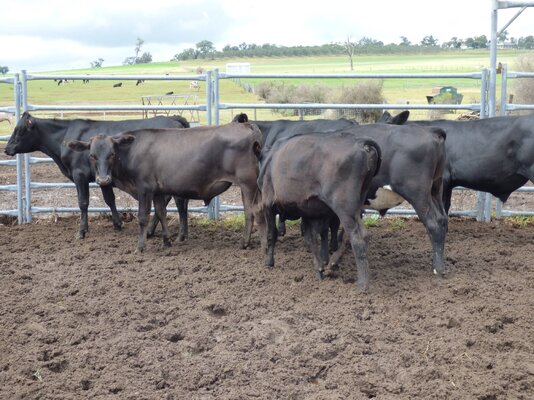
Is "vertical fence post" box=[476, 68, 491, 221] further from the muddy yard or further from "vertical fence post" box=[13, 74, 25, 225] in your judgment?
"vertical fence post" box=[13, 74, 25, 225]

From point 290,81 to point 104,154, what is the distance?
137 ft

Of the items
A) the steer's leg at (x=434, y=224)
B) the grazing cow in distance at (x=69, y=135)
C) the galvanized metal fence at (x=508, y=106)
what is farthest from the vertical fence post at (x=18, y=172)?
the galvanized metal fence at (x=508, y=106)

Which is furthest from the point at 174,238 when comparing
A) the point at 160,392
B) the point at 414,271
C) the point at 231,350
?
the point at 160,392

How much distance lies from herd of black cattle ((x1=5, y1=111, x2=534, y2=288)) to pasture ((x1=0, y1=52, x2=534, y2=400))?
16.7 inches

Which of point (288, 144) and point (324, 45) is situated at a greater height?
point (324, 45)

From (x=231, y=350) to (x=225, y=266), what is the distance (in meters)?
2.44

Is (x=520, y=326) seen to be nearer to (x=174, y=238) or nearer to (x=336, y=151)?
(x=336, y=151)

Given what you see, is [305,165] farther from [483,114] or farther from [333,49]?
[333,49]

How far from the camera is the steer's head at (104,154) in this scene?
27.2 feet

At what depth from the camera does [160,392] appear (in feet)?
14.8

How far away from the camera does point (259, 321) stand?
5.79 m

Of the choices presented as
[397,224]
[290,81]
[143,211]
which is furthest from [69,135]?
[290,81]

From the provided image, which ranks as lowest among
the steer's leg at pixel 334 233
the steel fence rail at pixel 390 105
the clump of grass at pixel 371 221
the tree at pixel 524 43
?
the clump of grass at pixel 371 221

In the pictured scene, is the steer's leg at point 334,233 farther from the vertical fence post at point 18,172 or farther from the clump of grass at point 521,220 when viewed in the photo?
the vertical fence post at point 18,172
